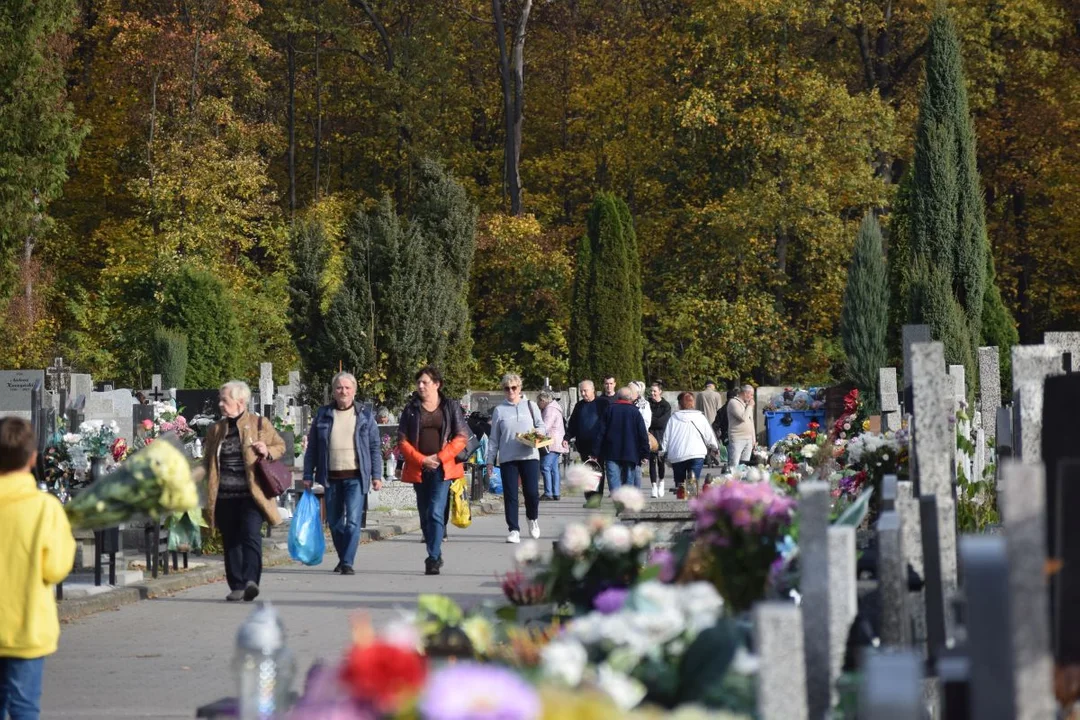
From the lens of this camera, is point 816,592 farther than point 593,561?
No

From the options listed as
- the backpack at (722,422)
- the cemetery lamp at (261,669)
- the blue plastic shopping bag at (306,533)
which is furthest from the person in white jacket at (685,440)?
the cemetery lamp at (261,669)

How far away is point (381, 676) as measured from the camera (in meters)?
3.69

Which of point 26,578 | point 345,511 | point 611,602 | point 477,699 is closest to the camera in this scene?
point 477,699

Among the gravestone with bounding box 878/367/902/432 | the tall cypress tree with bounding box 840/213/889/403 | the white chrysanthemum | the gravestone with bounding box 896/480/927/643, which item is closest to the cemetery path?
the white chrysanthemum

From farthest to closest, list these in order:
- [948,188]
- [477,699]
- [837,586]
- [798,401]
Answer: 1. [798,401]
2. [948,188]
3. [837,586]
4. [477,699]

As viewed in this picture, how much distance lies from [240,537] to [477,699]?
1161cm

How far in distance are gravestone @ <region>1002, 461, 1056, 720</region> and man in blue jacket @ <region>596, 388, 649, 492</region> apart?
18.0 meters

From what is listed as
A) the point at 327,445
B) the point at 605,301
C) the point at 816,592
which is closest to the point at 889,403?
the point at 327,445

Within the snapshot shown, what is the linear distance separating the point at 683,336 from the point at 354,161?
12.2 metres

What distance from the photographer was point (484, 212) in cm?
5297

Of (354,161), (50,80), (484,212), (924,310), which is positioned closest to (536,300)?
(484,212)

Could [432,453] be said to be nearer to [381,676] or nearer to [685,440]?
[685,440]

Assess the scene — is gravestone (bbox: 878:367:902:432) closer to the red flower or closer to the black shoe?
the black shoe

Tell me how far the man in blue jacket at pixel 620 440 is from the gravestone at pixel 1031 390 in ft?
36.4
